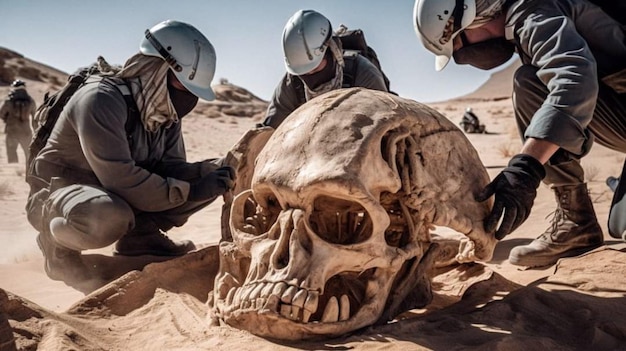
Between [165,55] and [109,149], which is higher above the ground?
[165,55]

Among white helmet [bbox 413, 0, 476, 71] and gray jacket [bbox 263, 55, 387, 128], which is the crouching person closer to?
gray jacket [bbox 263, 55, 387, 128]

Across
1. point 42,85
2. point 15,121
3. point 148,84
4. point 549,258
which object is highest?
point 148,84

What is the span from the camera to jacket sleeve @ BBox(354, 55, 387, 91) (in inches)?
209

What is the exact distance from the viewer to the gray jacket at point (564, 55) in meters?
3.13

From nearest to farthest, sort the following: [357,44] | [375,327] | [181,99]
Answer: [375,327] < [181,99] < [357,44]

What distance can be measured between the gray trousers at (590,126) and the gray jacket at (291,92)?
159 centimetres

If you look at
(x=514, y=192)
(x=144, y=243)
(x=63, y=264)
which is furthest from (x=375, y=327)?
(x=63, y=264)

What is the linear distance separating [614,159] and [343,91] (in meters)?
8.18

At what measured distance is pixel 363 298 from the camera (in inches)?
112

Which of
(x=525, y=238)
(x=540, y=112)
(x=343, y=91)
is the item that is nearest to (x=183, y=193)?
(x=343, y=91)

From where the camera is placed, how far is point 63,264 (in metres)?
4.23

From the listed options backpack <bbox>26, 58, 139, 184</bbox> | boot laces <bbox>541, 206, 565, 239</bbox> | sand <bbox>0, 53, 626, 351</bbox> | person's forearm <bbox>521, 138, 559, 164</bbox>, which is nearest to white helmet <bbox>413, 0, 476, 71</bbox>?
person's forearm <bbox>521, 138, 559, 164</bbox>

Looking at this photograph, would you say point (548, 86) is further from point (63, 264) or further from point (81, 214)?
point (63, 264)

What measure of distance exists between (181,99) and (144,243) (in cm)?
122
